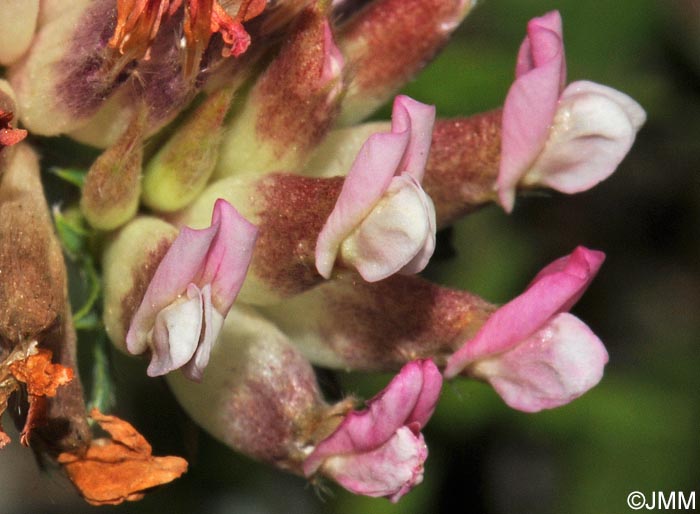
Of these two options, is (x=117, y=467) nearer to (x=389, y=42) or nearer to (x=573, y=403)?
(x=389, y=42)

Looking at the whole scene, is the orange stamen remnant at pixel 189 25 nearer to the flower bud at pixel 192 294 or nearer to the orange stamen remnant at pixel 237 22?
the orange stamen remnant at pixel 237 22

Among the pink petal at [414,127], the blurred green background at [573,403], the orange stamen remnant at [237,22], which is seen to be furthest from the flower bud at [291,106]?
the blurred green background at [573,403]

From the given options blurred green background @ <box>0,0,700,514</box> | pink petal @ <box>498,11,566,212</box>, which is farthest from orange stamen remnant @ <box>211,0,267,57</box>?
blurred green background @ <box>0,0,700,514</box>

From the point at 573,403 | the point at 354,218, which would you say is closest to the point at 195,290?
the point at 354,218

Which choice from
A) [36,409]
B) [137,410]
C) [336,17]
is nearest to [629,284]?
[137,410]

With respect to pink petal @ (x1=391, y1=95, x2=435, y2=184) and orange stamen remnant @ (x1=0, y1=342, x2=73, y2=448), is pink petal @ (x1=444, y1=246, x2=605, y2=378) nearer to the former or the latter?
pink petal @ (x1=391, y1=95, x2=435, y2=184)

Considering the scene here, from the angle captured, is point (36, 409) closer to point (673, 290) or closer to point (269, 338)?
point (269, 338)
